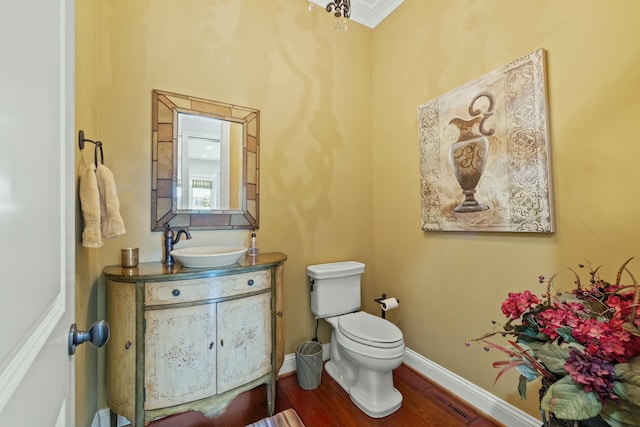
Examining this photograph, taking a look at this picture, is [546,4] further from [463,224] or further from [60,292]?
[60,292]

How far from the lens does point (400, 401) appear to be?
171 centimetres

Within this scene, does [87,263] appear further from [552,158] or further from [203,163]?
[552,158]

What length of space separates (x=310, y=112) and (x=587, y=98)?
167cm

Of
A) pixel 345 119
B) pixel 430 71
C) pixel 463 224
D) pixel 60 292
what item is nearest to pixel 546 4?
pixel 430 71

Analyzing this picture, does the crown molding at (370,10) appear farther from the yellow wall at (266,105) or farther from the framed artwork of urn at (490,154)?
the framed artwork of urn at (490,154)

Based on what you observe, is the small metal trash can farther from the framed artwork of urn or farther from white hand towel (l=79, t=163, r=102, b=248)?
white hand towel (l=79, t=163, r=102, b=248)

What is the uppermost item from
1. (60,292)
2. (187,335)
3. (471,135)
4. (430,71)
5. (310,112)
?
(430,71)

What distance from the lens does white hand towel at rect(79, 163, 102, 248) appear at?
1189mm

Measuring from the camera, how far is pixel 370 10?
2.43 meters

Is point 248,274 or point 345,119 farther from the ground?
point 345,119

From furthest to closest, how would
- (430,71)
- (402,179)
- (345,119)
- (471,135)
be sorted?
(345,119) < (402,179) < (430,71) < (471,135)

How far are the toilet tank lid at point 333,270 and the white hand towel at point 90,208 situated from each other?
130cm

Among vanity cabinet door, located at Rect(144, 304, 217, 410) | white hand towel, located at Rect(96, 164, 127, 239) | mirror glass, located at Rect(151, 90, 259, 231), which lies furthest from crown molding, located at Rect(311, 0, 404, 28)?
vanity cabinet door, located at Rect(144, 304, 217, 410)

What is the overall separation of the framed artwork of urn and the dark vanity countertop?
1.22 m
